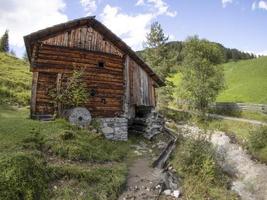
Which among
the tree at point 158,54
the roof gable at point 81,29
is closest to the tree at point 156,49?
the tree at point 158,54

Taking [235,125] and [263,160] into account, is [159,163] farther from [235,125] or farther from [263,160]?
[235,125]

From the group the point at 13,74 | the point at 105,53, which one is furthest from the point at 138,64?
the point at 13,74

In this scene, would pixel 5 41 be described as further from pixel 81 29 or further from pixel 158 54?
pixel 81 29

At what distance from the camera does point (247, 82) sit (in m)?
57.5

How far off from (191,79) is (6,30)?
5668cm

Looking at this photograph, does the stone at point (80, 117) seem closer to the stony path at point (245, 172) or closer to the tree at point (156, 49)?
the stony path at point (245, 172)

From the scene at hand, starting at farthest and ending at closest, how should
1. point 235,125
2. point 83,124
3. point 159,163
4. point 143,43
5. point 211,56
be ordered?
1. point 143,43
2. point 211,56
3. point 235,125
4. point 83,124
5. point 159,163

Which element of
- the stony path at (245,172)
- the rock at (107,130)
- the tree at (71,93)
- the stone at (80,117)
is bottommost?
the stony path at (245,172)

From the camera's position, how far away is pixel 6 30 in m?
80.2

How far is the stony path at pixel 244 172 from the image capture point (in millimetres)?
17984

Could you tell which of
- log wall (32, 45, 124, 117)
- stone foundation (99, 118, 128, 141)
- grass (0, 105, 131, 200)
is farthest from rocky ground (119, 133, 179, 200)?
log wall (32, 45, 124, 117)

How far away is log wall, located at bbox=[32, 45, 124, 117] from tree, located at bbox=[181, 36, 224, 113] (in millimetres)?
17636

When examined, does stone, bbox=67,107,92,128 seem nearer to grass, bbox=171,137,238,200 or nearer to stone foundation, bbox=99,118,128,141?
stone foundation, bbox=99,118,128,141

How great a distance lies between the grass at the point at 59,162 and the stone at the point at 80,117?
1.43 meters
